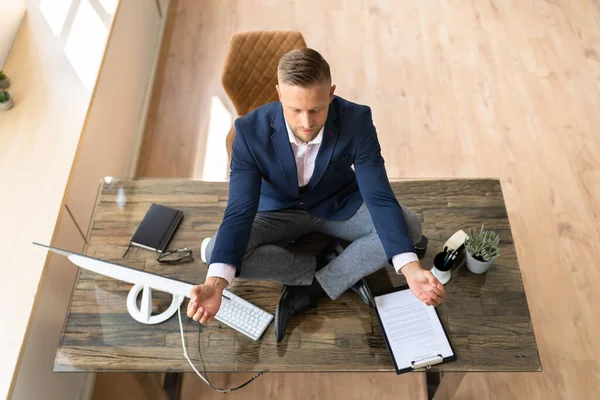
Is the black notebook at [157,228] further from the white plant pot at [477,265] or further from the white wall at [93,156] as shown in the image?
the white plant pot at [477,265]

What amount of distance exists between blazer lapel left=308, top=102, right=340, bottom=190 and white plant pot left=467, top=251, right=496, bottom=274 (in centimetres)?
59

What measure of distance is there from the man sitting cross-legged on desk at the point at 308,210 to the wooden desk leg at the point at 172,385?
0.67 m

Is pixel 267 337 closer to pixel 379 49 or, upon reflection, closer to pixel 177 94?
pixel 177 94

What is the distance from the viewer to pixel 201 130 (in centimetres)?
308

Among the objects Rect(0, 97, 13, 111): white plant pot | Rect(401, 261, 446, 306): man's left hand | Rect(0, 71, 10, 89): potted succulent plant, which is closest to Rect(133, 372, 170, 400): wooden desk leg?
Rect(401, 261, 446, 306): man's left hand

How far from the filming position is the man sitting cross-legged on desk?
1.70 meters

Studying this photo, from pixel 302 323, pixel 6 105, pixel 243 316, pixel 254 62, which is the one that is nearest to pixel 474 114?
pixel 254 62

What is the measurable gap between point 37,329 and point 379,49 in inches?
100

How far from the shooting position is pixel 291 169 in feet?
5.84

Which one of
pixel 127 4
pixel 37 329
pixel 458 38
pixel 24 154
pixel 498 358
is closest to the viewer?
pixel 498 358

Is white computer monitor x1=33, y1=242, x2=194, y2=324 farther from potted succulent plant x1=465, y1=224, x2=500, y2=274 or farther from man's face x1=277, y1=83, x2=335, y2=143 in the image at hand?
potted succulent plant x1=465, y1=224, x2=500, y2=274

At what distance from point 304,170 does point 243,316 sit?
1.77ft

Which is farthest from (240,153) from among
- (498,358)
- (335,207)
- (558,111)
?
(558,111)

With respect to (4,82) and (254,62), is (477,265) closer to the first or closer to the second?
(254,62)
